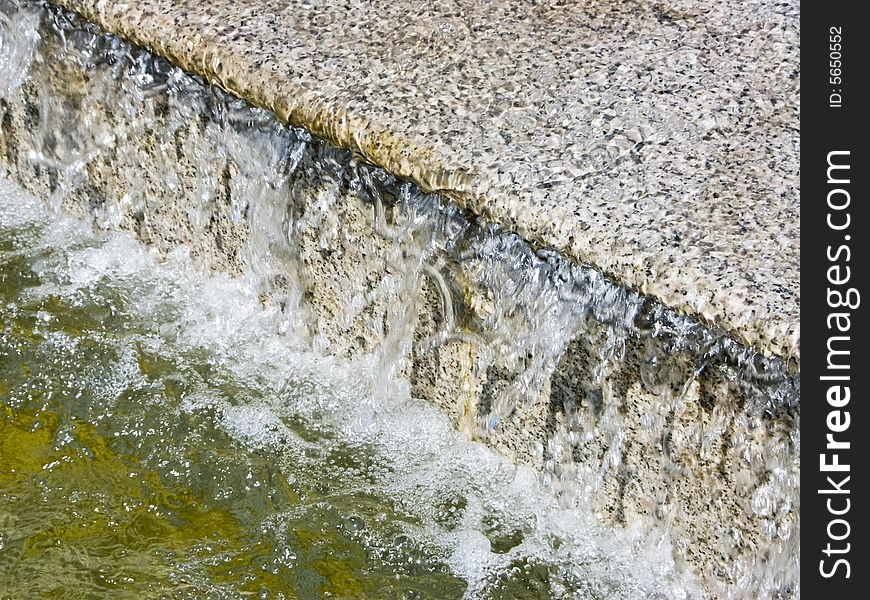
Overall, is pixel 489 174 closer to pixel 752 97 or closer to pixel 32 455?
pixel 752 97

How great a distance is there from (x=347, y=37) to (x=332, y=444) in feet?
3.20

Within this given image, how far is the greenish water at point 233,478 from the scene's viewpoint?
219cm

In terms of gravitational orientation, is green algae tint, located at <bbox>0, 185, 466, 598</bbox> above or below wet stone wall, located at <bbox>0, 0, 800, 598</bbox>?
below

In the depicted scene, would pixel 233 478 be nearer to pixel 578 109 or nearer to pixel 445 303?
pixel 445 303

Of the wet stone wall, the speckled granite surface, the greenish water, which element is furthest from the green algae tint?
the speckled granite surface

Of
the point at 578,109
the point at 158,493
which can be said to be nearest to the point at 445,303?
the point at 578,109

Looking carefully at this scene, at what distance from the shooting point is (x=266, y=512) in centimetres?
232

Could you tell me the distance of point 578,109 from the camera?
2.26 m
